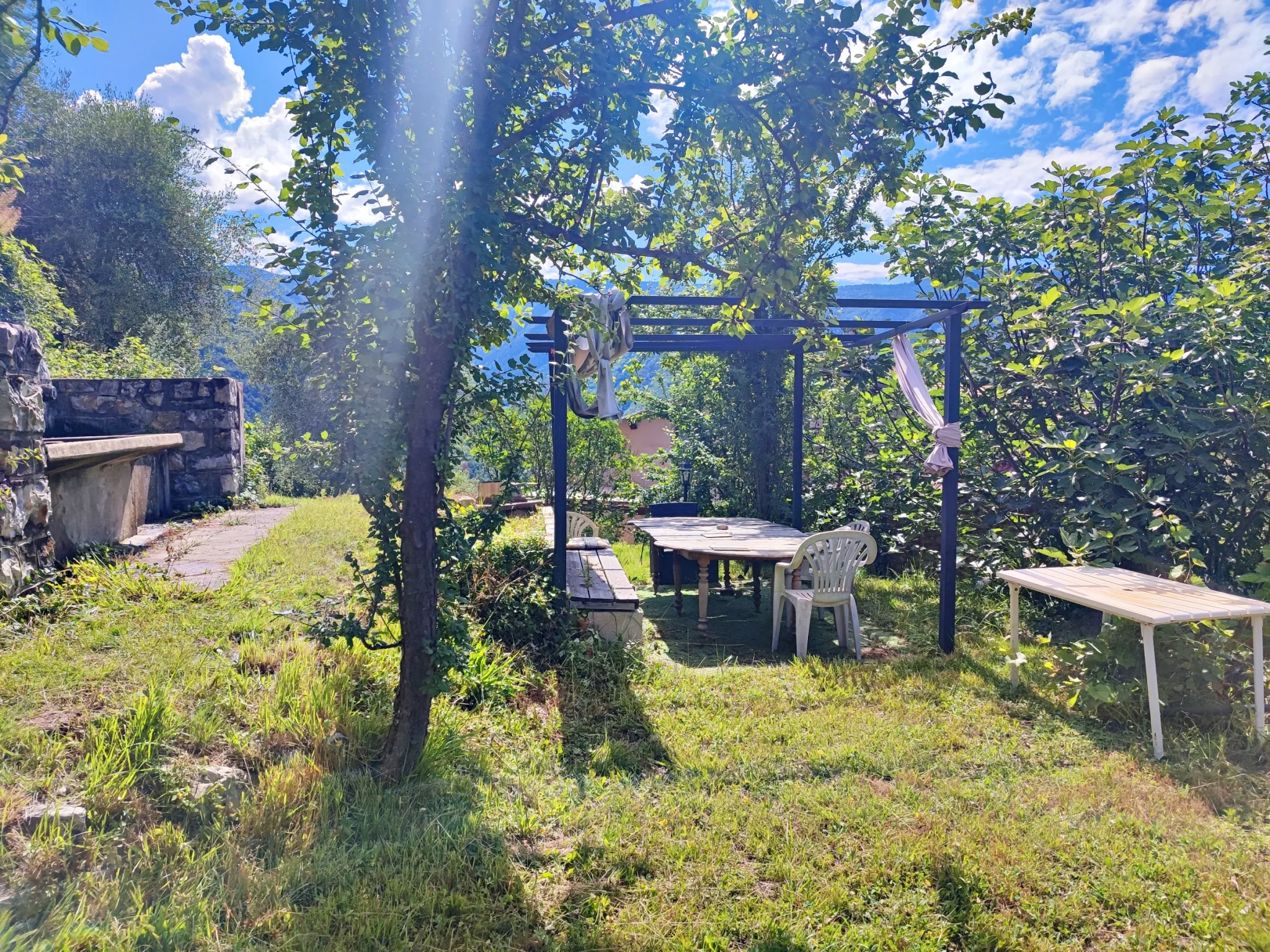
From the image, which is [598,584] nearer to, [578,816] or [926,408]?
[578,816]

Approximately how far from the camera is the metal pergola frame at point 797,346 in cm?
457

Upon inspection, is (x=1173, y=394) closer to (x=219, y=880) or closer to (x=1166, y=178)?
(x=1166, y=178)

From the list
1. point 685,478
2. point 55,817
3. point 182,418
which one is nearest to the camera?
point 55,817

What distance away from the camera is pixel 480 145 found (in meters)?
2.30

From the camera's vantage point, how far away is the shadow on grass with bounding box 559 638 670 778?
115 inches

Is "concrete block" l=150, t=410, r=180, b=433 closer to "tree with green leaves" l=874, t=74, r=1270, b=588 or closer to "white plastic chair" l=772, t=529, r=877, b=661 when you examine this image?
"white plastic chair" l=772, t=529, r=877, b=661

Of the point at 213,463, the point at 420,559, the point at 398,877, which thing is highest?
the point at 213,463

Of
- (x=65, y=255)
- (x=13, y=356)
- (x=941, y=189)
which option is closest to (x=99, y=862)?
(x=13, y=356)

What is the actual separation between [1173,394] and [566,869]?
4201 millimetres

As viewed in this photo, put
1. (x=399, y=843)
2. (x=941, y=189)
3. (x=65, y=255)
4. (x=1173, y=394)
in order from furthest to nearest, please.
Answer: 1. (x=65, y=255)
2. (x=941, y=189)
3. (x=1173, y=394)
4. (x=399, y=843)

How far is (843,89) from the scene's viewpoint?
244 cm

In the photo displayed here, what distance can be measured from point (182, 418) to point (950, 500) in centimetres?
667

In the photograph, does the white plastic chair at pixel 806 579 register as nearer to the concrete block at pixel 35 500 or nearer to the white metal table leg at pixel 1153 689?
the white metal table leg at pixel 1153 689

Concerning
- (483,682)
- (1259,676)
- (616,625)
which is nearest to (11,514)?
(483,682)
